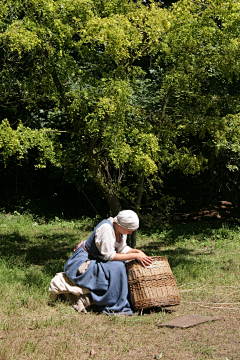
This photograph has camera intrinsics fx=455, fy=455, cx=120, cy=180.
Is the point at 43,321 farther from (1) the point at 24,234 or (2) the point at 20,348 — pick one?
(1) the point at 24,234

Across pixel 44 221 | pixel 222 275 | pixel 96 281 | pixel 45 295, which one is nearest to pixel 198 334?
pixel 96 281

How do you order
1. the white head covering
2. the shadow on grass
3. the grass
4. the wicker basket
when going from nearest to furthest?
the grass → the wicker basket → the white head covering → the shadow on grass

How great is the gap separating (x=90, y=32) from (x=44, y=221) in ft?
22.4

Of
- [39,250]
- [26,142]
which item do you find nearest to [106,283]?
[26,142]

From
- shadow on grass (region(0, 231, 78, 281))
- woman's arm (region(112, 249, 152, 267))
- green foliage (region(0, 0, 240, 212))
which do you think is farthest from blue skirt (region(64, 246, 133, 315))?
green foliage (region(0, 0, 240, 212))

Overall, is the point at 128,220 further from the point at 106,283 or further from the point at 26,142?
the point at 26,142

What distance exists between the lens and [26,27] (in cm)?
648

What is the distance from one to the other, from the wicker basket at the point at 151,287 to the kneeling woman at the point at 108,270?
0.08 meters

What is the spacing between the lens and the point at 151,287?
480 cm

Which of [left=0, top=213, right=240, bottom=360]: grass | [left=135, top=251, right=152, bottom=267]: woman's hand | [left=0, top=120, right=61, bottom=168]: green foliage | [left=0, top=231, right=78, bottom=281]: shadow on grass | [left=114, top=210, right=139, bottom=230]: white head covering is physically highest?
[left=0, top=120, right=61, bottom=168]: green foliage

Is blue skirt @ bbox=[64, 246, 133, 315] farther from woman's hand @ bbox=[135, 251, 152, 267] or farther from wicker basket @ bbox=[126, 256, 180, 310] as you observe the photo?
woman's hand @ bbox=[135, 251, 152, 267]

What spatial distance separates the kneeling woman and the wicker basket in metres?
0.08

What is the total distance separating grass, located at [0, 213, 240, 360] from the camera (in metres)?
3.67

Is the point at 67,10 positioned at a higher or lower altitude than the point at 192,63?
higher
